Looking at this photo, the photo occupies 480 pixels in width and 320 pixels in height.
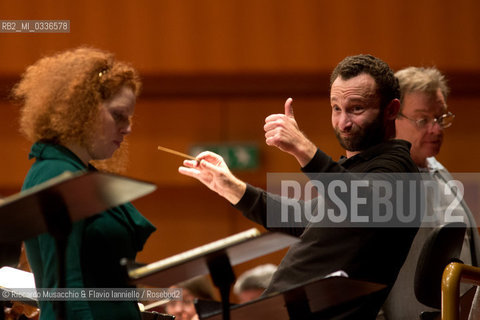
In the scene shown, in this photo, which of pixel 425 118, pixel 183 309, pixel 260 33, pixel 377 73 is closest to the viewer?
pixel 377 73

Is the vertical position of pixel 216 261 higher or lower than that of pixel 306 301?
higher

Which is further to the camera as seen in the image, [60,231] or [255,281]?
[255,281]

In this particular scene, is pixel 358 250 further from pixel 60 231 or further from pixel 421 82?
pixel 421 82

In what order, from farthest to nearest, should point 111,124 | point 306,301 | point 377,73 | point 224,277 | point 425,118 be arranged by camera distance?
point 425,118, point 377,73, point 111,124, point 306,301, point 224,277

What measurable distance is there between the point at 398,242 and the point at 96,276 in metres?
0.84

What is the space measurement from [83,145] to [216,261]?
0.52 metres

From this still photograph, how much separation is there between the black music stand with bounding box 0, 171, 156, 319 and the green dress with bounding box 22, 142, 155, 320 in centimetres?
10

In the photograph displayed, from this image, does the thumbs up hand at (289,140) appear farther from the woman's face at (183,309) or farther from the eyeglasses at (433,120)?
the woman's face at (183,309)

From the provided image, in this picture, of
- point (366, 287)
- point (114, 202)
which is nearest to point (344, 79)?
point (366, 287)

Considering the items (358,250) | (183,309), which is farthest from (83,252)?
(183,309)

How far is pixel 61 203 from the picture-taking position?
4.79 feet

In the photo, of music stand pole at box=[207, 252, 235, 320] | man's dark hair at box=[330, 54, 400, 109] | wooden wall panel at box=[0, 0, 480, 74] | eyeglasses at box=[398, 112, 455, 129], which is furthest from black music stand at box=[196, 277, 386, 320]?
wooden wall panel at box=[0, 0, 480, 74]

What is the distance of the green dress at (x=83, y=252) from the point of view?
5.34 feet

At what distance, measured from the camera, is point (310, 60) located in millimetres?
4594
